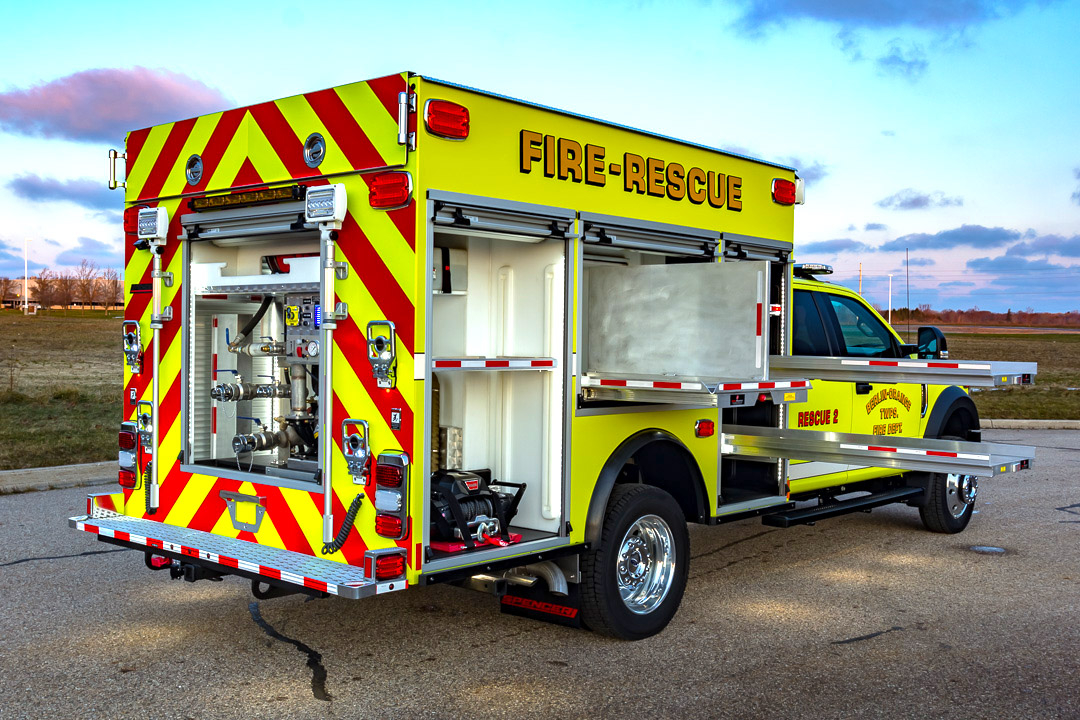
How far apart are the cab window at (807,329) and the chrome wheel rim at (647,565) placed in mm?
2496

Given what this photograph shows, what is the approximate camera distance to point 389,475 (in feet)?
15.4

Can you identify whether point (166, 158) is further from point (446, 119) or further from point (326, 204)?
point (446, 119)

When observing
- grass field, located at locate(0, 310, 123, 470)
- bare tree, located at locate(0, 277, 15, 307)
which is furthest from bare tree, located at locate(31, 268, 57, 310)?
grass field, located at locate(0, 310, 123, 470)

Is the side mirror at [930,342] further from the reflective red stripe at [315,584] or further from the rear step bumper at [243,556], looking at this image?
the reflective red stripe at [315,584]

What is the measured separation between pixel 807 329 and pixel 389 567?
459 centimetres

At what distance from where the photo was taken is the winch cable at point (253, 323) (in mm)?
5762

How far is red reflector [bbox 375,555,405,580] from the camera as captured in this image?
454 cm

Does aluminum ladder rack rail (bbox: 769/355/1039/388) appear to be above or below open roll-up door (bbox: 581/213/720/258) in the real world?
below

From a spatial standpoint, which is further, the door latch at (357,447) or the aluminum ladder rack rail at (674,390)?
the aluminum ladder rack rail at (674,390)

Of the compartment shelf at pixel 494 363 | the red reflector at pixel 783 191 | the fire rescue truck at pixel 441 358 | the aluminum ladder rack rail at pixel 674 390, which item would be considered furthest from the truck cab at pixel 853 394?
the compartment shelf at pixel 494 363

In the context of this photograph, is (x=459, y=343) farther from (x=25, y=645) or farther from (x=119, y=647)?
(x=25, y=645)

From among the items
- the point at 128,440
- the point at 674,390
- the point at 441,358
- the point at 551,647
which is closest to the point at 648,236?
the point at 674,390

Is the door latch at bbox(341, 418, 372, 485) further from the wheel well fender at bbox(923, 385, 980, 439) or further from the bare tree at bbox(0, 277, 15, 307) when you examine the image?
the bare tree at bbox(0, 277, 15, 307)

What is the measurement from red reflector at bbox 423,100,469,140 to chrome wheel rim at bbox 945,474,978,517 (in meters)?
5.92
